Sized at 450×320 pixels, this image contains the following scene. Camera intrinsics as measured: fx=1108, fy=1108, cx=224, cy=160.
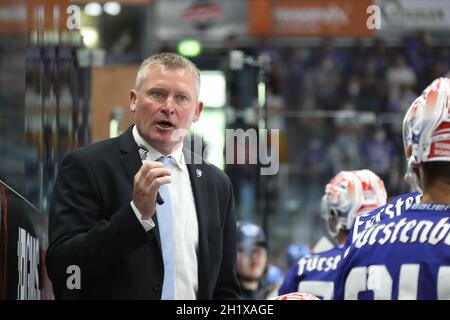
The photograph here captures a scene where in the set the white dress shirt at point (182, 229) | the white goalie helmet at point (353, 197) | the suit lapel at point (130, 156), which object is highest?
the suit lapel at point (130, 156)

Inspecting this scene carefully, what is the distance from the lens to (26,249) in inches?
170

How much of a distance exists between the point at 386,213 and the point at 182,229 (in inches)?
34.2

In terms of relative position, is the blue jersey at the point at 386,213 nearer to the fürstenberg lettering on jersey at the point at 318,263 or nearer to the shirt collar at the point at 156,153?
the shirt collar at the point at 156,153

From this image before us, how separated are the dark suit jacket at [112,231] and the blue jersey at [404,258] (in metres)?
0.80

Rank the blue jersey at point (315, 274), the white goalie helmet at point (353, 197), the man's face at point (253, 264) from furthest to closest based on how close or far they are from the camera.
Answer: the man's face at point (253, 264), the white goalie helmet at point (353, 197), the blue jersey at point (315, 274)

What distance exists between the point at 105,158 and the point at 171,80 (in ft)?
1.21

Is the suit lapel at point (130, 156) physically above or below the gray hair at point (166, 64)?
below

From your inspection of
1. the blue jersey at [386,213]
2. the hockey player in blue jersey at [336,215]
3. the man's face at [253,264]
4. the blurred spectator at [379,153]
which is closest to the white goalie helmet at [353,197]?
the hockey player in blue jersey at [336,215]

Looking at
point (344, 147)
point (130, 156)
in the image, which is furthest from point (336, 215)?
point (344, 147)

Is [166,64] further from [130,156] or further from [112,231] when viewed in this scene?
[112,231]

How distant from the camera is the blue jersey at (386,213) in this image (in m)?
3.35

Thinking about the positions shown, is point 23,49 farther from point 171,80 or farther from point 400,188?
point 400,188

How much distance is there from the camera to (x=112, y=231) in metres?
3.68
